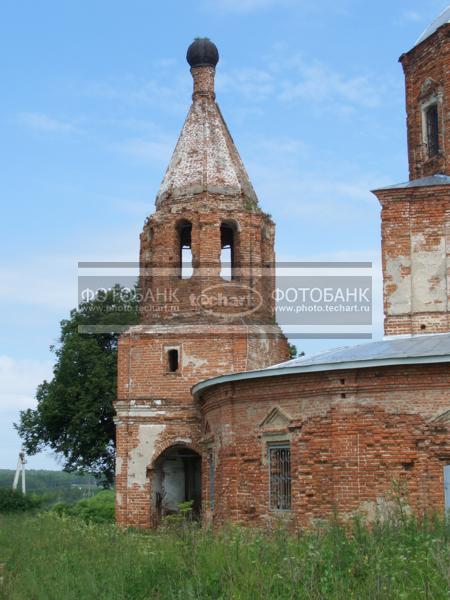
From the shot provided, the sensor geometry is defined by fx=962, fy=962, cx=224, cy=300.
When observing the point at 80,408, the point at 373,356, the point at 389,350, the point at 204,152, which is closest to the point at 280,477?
the point at 373,356

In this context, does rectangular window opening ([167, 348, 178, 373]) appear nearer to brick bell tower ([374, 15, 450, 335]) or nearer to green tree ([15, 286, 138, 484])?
brick bell tower ([374, 15, 450, 335])

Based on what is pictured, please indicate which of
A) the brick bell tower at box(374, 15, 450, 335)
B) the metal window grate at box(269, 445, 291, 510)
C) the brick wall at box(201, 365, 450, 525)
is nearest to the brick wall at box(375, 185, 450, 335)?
the brick bell tower at box(374, 15, 450, 335)

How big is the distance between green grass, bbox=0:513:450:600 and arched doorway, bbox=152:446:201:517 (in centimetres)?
808

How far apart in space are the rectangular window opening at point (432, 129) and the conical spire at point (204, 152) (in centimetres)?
406

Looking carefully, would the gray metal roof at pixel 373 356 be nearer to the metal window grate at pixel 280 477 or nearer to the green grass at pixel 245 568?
the metal window grate at pixel 280 477

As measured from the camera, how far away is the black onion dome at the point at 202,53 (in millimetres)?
21094

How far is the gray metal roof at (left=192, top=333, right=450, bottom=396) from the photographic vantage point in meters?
13.2

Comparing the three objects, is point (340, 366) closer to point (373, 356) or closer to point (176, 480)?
point (373, 356)

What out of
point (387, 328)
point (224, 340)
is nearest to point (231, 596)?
point (387, 328)

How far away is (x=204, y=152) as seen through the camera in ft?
67.2

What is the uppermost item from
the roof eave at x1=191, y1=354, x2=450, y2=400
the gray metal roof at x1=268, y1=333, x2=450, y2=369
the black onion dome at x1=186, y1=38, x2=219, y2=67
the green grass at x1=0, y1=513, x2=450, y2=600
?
the black onion dome at x1=186, y1=38, x2=219, y2=67

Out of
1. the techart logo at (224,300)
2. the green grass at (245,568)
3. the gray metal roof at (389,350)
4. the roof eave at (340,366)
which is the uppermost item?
the techart logo at (224,300)

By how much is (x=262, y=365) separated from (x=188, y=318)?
1.78 m

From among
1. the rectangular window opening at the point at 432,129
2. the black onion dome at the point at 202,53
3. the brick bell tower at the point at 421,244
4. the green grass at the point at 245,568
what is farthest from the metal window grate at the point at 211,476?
the black onion dome at the point at 202,53
